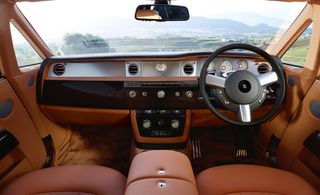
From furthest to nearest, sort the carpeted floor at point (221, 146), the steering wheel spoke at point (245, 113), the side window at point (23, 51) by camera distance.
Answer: the carpeted floor at point (221, 146) < the side window at point (23, 51) < the steering wheel spoke at point (245, 113)

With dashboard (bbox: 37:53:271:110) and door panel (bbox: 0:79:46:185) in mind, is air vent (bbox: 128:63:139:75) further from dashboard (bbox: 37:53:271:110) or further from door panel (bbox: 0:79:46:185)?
door panel (bbox: 0:79:46:185)

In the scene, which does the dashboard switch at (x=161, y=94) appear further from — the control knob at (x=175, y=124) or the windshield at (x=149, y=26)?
the windshield at (x=149, y=26)

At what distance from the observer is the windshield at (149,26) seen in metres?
2.47

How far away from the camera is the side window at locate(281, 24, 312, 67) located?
2321 mm

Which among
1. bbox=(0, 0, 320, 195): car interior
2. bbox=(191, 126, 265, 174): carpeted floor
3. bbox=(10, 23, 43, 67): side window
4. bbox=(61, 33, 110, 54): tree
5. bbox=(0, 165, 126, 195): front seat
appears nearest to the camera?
bbox=(0, 165, 126, 195): front seat

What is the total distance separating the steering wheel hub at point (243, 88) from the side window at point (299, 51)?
74 cm

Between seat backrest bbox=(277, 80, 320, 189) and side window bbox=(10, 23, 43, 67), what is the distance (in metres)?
2.13

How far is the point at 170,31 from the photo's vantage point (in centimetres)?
273

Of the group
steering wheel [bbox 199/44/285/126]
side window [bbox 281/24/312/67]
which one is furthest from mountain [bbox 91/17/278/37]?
steering wheel [bbox 199/44/285/126]

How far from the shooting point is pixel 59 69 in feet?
8.52

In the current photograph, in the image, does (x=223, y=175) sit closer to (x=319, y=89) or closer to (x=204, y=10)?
(x=319, y=89)

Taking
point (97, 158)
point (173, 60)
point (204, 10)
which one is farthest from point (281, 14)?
point (97, 158)

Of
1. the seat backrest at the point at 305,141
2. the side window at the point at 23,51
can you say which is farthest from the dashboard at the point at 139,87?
the seat backrest at the point at 305,141

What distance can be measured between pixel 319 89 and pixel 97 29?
186 centimetres
